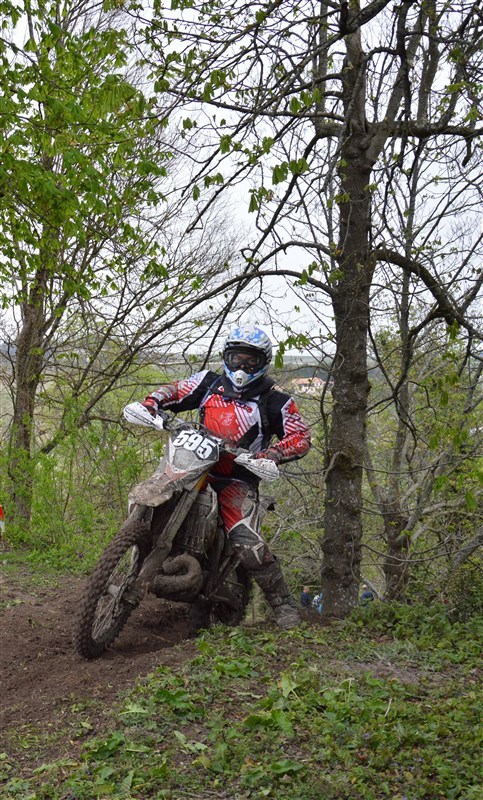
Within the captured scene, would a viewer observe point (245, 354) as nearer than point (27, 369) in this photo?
Yes

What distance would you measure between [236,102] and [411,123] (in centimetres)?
153

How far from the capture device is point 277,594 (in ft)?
20.4

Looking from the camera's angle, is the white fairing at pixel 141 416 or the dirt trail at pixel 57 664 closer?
the dirt trail at pixel 57 664

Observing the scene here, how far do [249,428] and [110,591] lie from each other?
5.31 feet

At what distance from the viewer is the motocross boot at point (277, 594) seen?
20.0 ft

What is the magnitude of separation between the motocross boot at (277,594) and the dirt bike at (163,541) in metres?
0.52

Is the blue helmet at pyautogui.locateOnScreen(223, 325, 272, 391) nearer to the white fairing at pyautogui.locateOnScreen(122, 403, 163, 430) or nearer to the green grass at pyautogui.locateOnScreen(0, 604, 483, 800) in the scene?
the white fairing at pyautogui.locateOnScreen(122, 403, 163, 430)

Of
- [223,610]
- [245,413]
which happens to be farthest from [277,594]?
[245,413]

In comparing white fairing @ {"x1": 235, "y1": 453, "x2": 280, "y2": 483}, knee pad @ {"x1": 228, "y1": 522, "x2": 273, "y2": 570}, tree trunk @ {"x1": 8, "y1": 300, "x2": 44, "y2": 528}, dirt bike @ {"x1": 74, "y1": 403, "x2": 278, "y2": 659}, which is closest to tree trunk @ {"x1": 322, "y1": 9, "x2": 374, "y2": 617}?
knee pad @ {"x1": 228, "y1": 522, "x2": 273, "y2": 570}

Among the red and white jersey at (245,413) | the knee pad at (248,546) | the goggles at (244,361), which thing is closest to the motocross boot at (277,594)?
the knee pad at (248,546)

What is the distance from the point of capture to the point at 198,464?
5551mm

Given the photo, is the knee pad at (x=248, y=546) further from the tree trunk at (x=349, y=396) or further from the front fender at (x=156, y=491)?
the tree trunk at (x=349, y=396)

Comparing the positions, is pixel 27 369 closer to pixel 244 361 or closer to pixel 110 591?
pixel 244 361

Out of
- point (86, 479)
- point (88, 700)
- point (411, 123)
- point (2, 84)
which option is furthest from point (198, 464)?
point (2, 84)
